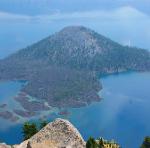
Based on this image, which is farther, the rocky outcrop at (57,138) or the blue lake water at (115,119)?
the blue lake water at (115,119)

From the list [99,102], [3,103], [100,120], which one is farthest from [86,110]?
[3,103]

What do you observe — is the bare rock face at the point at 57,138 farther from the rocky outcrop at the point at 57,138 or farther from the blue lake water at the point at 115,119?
the blue lake water at the point at 115,119

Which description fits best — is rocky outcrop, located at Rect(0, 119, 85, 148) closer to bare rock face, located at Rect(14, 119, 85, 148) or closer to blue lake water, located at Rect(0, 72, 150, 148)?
bare rock face, located at Rect(14, 119, 85, 148)

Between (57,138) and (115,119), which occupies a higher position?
(57,138)

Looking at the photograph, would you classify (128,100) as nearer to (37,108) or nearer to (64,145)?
(37,108)

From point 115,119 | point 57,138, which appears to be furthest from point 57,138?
point 115,119

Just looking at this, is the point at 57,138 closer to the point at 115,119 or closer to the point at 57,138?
the point at 57,138

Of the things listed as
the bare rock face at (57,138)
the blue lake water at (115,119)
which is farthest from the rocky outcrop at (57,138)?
the blue lake water at (115,119)
